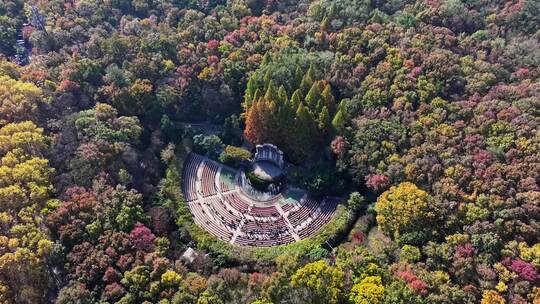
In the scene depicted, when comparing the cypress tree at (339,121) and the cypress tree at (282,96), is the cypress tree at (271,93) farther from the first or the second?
the cypress tree at (339,121)

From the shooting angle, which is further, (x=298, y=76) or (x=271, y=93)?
(x=298, y=76)

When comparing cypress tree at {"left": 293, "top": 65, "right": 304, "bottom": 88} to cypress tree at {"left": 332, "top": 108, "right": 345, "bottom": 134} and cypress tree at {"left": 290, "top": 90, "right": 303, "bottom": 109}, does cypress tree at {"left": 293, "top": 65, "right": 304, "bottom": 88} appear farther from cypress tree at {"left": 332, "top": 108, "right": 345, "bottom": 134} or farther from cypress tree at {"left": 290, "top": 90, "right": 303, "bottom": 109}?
cypress tree at {"left": 332, "top": 108, "right": 345, "bottom": 134}

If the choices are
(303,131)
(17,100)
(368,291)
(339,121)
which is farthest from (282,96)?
(17,100)

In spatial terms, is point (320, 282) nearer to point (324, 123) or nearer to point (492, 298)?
point (492, 298)

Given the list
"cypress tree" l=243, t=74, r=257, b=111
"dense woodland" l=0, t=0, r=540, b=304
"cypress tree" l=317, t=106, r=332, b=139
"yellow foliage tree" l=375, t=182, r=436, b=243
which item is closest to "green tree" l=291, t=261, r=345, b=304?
"dense woodland" l=0, t=0, r=540, b=304

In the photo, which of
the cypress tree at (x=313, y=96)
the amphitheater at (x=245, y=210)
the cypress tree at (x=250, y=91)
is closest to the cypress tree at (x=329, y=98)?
the cypress tree at (x=313, y=96)

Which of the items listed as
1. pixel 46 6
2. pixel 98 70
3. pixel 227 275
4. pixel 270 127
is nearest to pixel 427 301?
pixel 227 275

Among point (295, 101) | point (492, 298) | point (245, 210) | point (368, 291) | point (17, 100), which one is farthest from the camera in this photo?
point (295, 101)

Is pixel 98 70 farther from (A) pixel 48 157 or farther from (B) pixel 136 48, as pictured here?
(A) pixel 48 157
